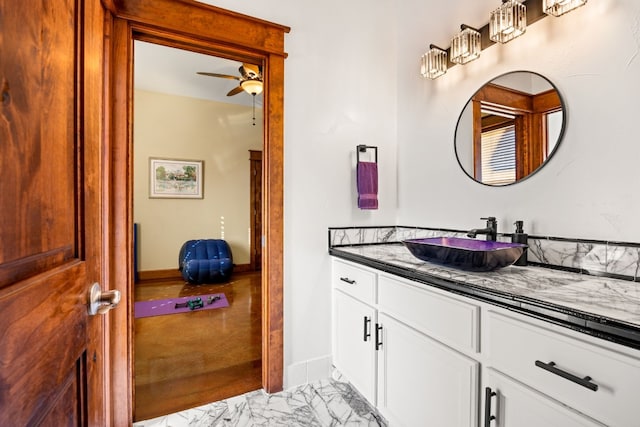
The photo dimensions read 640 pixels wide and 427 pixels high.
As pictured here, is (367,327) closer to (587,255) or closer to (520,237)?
(520,237)

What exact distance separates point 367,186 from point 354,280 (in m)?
0.68

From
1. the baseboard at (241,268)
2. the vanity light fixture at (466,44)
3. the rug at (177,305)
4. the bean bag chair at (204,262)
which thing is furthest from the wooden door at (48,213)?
the baseboard at (241,268)

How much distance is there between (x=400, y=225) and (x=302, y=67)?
1.35m

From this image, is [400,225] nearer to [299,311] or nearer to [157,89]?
[299,311]

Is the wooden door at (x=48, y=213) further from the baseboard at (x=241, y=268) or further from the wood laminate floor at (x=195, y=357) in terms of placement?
the baseboard at (x=241, y=268)

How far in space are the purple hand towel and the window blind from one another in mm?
688

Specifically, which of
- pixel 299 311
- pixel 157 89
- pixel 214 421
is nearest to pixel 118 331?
pixel 214 421

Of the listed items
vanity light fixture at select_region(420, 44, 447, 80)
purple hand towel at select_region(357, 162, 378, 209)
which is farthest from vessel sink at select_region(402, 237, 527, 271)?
vanity light fixture at select_region(420, 44, 447, 80)

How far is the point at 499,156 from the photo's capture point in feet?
5.41

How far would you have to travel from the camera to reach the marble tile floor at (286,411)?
1655 mm

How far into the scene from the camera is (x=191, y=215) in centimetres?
500

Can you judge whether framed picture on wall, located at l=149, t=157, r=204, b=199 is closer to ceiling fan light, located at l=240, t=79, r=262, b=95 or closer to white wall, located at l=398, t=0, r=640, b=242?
ceiling fan light, located at l=240, t=79, r=262, b=95

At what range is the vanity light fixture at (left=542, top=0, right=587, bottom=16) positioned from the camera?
1.27 metres

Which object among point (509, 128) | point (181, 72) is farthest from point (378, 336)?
point (181, 72)
